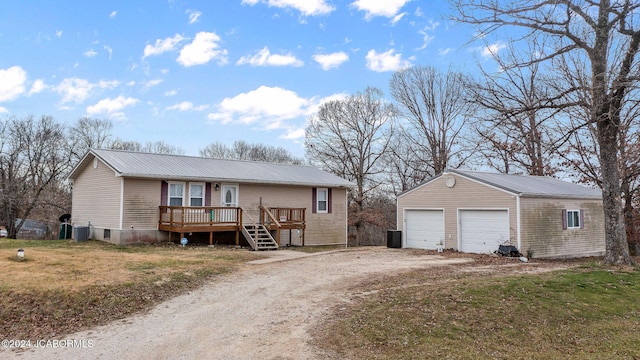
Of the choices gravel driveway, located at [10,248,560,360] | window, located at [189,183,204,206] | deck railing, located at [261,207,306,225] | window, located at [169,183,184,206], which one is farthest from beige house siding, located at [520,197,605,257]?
window, located at [169,183,184,206]

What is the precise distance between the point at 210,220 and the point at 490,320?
12.3 meters

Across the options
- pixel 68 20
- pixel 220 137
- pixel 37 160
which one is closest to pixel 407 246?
pixel 68 20

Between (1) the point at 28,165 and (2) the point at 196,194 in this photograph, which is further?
(1) the point at 28,165


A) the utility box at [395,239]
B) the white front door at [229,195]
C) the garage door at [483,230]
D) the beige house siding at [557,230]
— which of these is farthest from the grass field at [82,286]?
the beige house siding at [557,230]

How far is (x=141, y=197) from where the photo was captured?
55.1ft

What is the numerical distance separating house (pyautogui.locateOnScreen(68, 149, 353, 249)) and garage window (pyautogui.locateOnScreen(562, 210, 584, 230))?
999cm

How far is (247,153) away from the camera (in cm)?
4591

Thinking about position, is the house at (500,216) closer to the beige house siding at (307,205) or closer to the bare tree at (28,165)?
the beige house siding at (307,205)

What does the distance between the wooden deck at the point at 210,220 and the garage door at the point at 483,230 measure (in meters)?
6.89

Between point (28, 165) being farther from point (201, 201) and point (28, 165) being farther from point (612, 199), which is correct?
point (612, 199)

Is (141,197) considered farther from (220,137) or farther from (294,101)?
(220,137)

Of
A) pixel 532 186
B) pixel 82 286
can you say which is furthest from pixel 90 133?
pixel 532 186

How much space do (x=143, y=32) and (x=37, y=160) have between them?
17566 mm

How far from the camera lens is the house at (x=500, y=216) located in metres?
15.8
